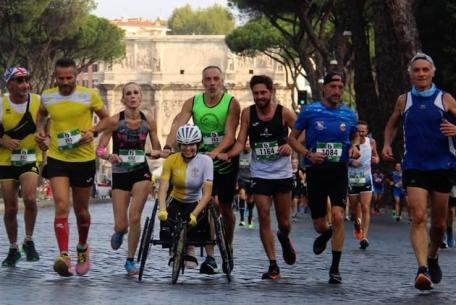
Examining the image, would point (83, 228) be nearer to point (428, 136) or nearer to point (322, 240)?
point (322, 240)

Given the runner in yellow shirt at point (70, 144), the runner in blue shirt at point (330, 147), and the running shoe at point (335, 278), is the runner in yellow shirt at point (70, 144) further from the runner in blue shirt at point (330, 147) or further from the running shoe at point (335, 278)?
the running shoe at point (335, 278)

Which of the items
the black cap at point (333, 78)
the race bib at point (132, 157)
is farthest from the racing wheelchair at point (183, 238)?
the black cap at point (333, 78)

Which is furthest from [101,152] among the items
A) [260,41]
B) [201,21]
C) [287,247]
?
[201,21]

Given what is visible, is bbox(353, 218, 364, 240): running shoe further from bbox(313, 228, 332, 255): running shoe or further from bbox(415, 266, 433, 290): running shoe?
bbox(415, 266, 433, 290): running shoe

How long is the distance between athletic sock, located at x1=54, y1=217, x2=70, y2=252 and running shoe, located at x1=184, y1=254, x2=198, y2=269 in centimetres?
100

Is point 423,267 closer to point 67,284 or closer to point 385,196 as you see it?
point 67,284

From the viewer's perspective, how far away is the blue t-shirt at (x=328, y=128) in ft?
40.2

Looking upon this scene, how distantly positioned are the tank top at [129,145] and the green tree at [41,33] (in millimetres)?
45141

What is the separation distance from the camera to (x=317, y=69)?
5812 cm

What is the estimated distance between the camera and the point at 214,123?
12930mm

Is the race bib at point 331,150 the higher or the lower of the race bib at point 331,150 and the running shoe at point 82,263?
the higher

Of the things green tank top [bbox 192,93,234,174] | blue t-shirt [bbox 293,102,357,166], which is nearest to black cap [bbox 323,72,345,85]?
blue t-shirt [bbox 293,102,357,166]

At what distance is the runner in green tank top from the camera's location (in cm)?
1287

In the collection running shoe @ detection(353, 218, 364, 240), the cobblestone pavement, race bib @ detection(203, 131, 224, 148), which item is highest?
race bib @ detection(203, 131, 224, 148)
